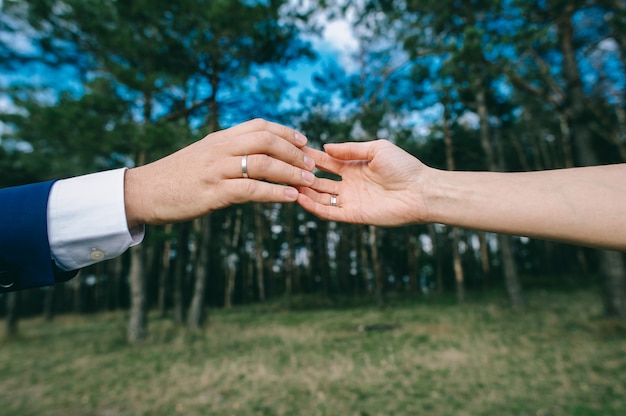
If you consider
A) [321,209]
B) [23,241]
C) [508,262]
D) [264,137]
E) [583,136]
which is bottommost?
[508,262]

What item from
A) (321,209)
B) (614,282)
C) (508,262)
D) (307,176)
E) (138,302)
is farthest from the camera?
(508,262)

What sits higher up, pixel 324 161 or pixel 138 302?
pixel 324 161

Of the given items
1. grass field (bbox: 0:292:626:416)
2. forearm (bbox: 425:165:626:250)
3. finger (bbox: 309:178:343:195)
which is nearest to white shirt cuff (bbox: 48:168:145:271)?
finger (bbox: 309:178:343:195)

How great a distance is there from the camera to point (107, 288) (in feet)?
107

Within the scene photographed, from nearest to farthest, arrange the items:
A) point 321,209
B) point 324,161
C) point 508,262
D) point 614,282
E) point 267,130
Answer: point 267,130 < point 321,209 < point 324,161 < point 614,282 < point 508,262

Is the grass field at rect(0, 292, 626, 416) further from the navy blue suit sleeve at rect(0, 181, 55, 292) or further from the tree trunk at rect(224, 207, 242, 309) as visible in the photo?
the tree trunk at rect(224, 207, 242, 309)

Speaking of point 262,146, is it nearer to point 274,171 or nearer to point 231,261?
point 274,171

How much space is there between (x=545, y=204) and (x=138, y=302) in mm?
12345

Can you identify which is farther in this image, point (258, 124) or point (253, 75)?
point (253, 75)

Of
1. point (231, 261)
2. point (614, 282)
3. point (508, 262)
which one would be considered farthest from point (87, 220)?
point (231, 261)

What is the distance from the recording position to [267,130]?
1.53 meters

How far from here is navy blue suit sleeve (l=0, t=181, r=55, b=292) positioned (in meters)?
1.15

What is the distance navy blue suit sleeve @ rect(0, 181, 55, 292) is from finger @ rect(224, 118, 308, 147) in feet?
2.53

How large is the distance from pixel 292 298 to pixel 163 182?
80.3 ft
